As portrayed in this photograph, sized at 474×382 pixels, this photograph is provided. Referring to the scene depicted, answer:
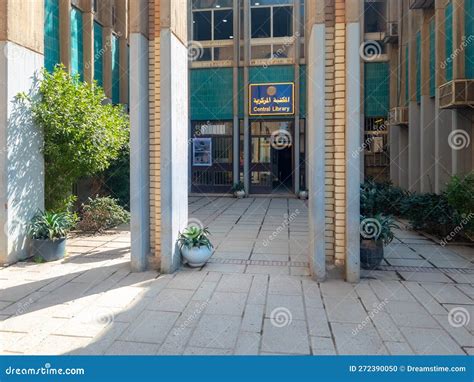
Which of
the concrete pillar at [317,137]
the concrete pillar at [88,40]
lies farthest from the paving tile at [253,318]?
the concrete pillar at [88,40]

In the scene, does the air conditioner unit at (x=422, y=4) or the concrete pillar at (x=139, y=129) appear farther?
the air conditioner unit at (x=422, y=4)

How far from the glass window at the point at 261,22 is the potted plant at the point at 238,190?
7.09m

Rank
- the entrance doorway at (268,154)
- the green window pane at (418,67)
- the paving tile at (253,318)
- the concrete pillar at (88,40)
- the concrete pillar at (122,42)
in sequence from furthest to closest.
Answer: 1. the entrance doorway at (268,154)
2. the concrete pillar at (122,42)
3. the green window pane at (418,67)
4. the concrete pillar at (88,40)
5. the paving tile at (253,318)

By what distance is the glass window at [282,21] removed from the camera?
689 inches

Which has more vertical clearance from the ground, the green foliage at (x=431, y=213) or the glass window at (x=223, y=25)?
the glass window at (x=223, y=25)

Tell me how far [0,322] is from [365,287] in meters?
4.64

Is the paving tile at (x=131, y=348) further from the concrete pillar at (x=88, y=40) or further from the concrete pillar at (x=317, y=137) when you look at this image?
the concrete pillar at (x=88, y=40)

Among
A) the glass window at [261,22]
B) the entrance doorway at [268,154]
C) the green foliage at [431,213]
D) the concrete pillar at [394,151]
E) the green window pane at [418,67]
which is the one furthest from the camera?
the entrance doorway at [268,154]

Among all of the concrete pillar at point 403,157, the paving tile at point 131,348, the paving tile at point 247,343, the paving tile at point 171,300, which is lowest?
the paving tile at point 247,343

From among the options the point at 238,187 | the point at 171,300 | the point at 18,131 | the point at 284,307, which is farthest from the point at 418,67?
the point at 18,131

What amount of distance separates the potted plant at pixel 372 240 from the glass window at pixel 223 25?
47.5ft

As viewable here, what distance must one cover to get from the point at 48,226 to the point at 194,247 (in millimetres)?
2839

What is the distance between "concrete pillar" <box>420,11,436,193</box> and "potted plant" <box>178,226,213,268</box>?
848 centimetres
